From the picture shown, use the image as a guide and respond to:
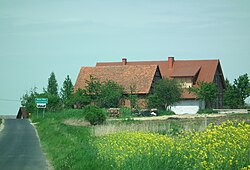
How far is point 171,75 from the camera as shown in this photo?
85.6 metres

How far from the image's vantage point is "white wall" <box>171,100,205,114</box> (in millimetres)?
81438

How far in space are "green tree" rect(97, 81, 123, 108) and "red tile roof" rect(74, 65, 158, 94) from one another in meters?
2.73

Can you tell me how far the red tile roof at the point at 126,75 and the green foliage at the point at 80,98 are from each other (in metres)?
4.86

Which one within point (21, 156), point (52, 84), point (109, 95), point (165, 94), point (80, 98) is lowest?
point (21, 156)

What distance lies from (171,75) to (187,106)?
620 centimetres

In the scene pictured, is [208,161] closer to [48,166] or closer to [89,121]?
[48,166]

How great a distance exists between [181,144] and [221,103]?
78.5 meters

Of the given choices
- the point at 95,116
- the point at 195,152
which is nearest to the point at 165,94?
the point at 95,116

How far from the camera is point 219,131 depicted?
1308cm

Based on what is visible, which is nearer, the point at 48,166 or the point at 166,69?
the point at 48,166

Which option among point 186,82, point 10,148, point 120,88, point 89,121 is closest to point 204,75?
point 186,82

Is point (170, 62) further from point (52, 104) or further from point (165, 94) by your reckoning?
point (52, 104)

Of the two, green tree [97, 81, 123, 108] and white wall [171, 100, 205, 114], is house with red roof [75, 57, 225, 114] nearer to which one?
white wall [171, 100, 205, 114]

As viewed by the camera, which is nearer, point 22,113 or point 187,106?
point 187,106
